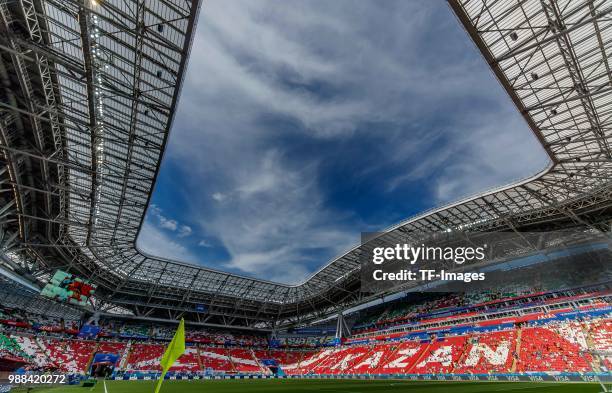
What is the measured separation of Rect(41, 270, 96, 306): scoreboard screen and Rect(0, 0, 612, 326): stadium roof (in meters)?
2.42

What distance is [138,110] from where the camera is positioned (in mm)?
19906

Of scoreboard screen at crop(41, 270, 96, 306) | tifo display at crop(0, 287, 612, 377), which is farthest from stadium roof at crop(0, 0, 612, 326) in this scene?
tifo display at crop(0, 287, 612, 377)

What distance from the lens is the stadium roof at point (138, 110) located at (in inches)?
592

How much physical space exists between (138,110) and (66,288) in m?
28.6

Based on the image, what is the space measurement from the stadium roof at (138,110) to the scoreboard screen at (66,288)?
2420 mm

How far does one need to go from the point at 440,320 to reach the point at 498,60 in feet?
124

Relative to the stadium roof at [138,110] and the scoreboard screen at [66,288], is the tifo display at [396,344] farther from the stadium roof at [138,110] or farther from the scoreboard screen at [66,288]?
the stadium roof at [138,110]

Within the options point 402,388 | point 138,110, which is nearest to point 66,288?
point 138,110

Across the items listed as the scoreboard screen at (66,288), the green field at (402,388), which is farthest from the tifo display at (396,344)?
the scoreboard screen at (66,288)

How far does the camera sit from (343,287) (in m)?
52.5

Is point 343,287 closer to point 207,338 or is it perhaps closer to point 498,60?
point 207,338

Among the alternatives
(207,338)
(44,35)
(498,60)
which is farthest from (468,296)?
(44,35)

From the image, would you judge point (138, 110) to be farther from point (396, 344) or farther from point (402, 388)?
point (396, 344)

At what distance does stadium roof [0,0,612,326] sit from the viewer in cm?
1504
